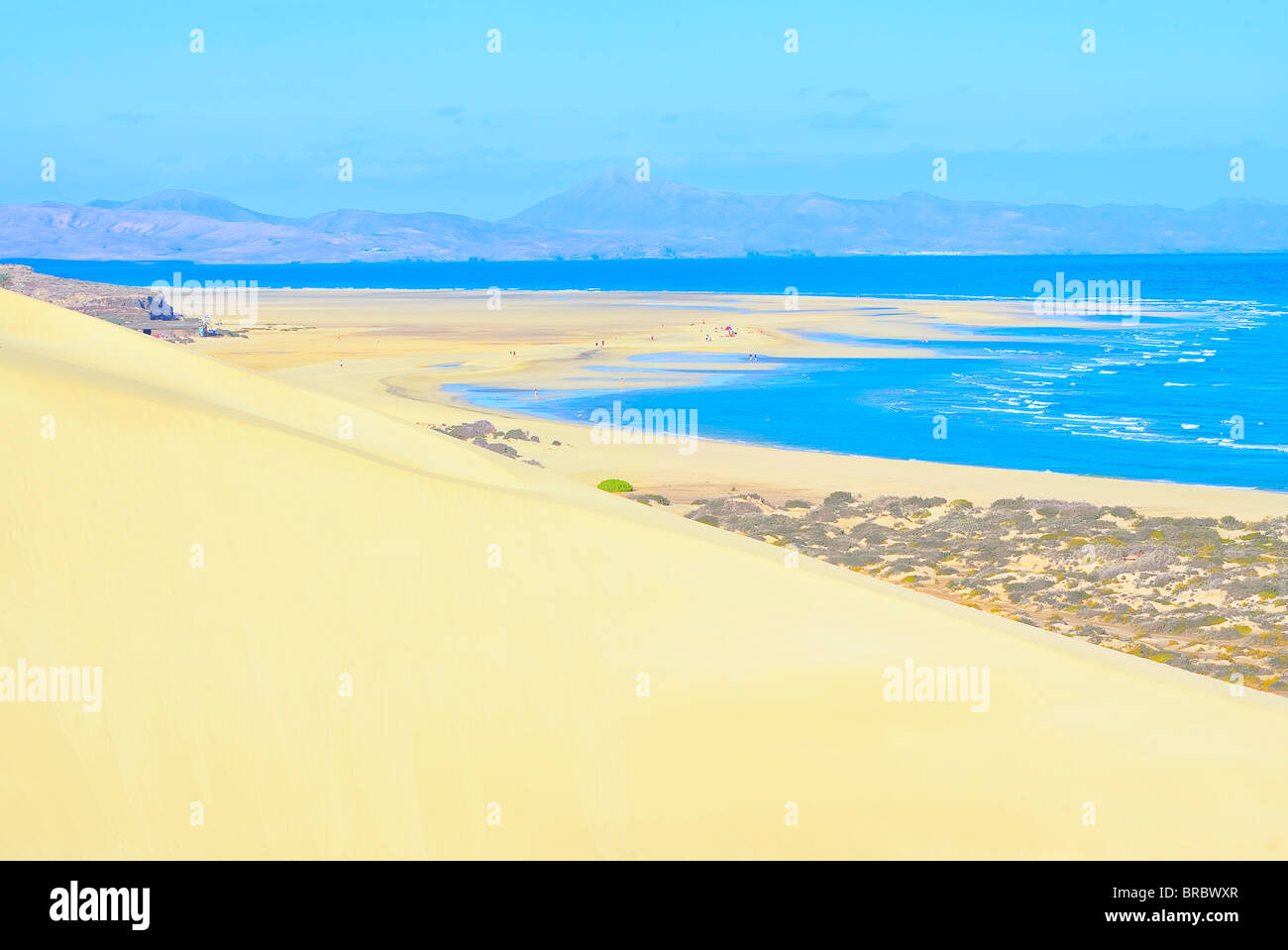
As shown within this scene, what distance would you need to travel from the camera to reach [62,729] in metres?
8.21

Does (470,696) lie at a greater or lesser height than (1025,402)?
lesser

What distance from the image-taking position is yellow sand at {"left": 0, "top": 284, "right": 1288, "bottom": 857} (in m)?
8.21

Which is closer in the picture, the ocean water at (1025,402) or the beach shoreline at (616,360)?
the beach shoreline at (616,360)

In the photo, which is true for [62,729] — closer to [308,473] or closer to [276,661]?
[276,661]

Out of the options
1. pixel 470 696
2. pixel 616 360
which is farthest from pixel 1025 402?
pixel 470 696

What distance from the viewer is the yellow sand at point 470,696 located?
8.21 metres

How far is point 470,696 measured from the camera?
888 cm

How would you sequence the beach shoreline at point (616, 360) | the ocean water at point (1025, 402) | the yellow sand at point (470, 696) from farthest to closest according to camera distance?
the ocean water at point (1025, 402)
the beach shoreline at point (616, 360)
the yellow sand at point (470, 696)

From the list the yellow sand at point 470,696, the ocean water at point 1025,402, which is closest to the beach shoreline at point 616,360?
the ocean water at point 1025,402

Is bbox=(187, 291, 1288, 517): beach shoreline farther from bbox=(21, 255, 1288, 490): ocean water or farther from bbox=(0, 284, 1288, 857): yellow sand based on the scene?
bbox=(0, 284, 1288, 857): yellow sand

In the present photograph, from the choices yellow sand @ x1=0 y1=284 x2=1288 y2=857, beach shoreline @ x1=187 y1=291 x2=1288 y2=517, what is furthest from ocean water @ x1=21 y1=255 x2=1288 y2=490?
yellow sand @ x1=0 y1=284 x2=1288 y2=857

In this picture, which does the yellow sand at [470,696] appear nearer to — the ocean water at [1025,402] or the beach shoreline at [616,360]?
the beach shoreline at [616,360]

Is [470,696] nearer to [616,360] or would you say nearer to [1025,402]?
[1025,402]

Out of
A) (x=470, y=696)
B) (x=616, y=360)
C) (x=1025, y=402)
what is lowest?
(x=470, y=696)
